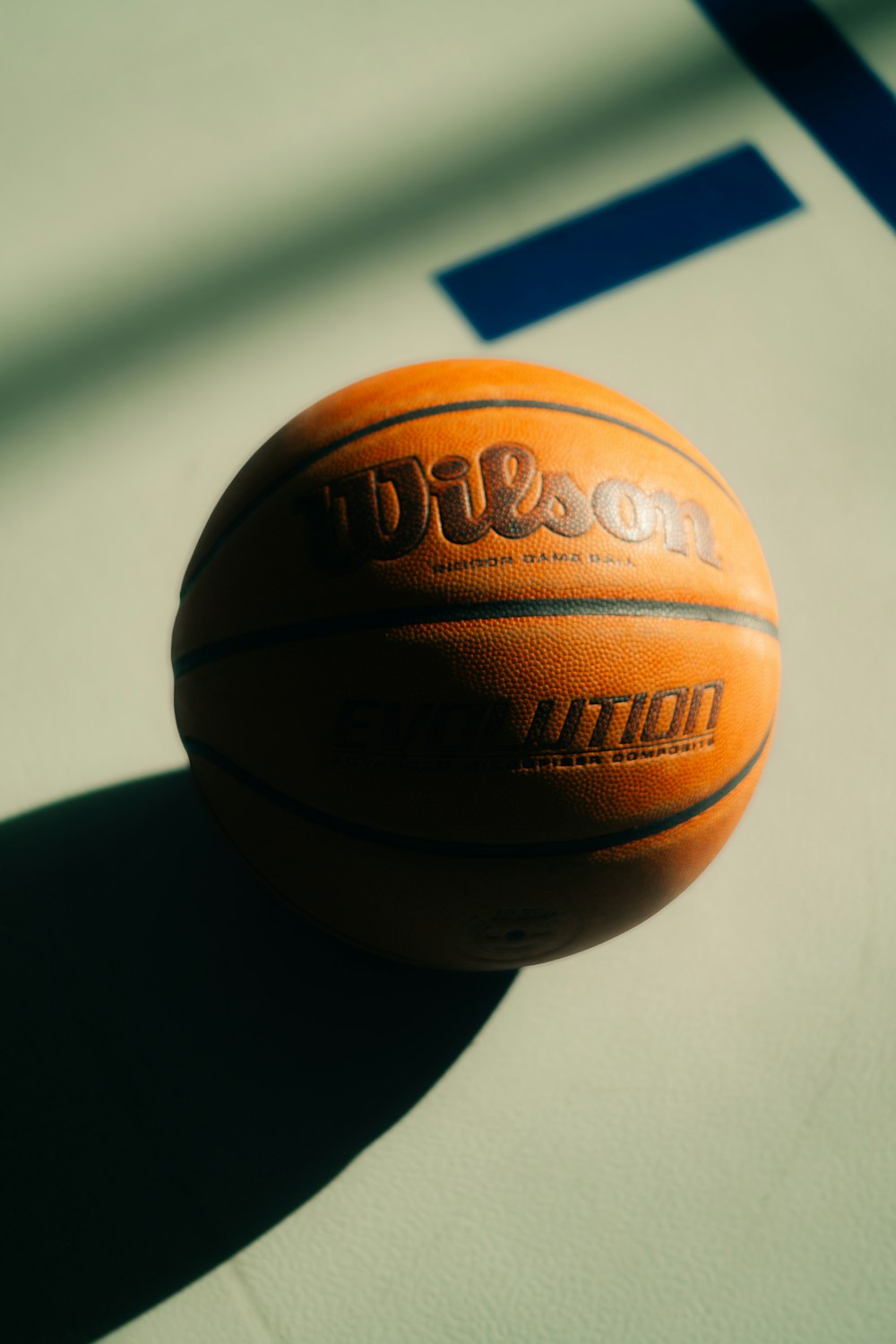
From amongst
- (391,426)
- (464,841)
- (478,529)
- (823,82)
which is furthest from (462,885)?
(823,82)

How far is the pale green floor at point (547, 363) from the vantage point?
1141 millimetres

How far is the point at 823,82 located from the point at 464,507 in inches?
75.4

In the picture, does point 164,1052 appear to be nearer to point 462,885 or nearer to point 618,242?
point 462,885

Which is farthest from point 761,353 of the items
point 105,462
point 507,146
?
point 105,462

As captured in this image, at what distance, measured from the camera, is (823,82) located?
2.25m

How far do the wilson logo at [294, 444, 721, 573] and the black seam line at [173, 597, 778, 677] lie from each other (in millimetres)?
55

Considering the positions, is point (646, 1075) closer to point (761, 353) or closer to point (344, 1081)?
point (344, 1081)

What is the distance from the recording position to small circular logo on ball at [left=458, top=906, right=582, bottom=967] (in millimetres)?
1021

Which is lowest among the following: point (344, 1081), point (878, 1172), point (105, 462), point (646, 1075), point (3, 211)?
point (878, 1172)

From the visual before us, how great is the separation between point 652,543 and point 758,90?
5.71 ft

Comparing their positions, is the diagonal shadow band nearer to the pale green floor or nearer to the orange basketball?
the pale green floor

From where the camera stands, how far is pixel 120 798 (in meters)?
1.43

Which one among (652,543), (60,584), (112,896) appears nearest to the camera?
(652,543)

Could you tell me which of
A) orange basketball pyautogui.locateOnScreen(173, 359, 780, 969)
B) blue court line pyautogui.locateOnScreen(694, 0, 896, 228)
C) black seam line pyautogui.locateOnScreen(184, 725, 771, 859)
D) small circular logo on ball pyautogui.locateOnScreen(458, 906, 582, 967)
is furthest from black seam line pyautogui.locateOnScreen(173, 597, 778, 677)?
blue court line pyautogui.locateOnScreen(694, 0, 896, 228)
